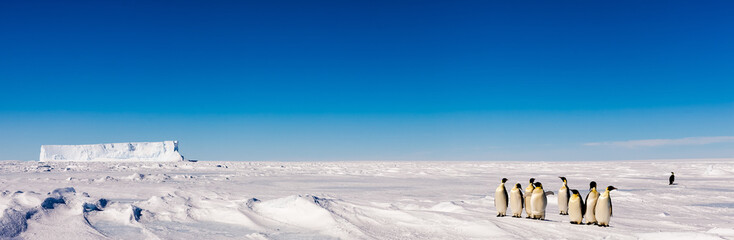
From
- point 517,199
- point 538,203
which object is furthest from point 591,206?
point 517,199

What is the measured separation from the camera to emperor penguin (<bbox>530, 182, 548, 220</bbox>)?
6922 millimetres

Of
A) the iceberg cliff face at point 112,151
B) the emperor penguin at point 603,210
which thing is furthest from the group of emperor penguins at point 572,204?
the iceberg cliff face at point 112,151

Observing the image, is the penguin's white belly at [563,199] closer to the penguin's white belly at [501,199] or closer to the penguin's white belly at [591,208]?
the penguin's white belly at [591,208]

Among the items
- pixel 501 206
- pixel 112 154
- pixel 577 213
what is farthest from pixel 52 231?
pixel 112 154

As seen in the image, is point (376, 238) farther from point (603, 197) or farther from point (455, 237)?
point (603, 197)

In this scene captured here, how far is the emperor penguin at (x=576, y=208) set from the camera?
21.8ft

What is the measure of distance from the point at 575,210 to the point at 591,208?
0.24 m

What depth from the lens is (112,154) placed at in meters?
66.9

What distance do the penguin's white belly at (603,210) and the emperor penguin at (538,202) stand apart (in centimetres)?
72

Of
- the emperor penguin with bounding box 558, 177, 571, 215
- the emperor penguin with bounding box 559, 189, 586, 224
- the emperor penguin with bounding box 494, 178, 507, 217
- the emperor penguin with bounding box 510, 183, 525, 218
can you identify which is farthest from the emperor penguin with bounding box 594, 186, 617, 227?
the emperor penguin with bounding box 494, 178, 507, 217

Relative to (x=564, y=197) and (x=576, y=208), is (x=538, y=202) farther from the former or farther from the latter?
(x=564, y=197)

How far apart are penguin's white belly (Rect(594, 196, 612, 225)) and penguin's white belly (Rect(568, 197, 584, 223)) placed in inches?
8.9

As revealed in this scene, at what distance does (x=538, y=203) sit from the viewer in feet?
22.8

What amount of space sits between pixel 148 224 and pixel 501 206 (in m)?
5.35
